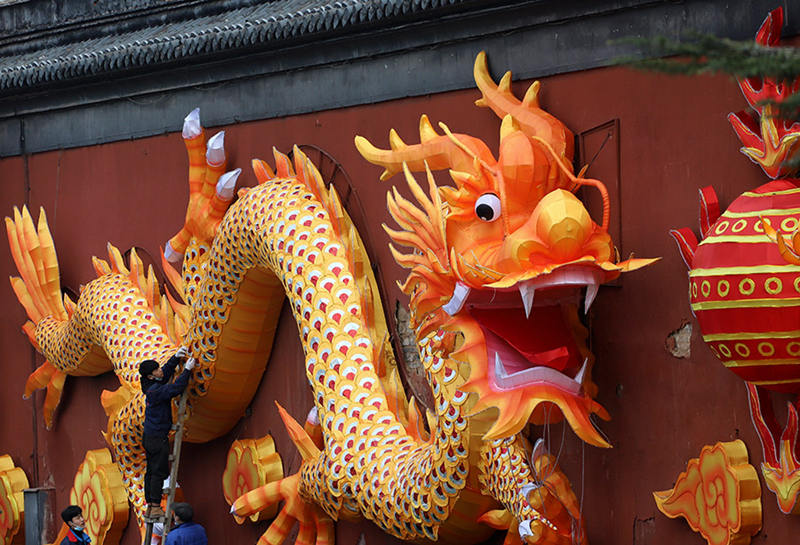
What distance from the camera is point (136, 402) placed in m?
9.62

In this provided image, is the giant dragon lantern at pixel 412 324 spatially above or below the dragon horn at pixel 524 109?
below

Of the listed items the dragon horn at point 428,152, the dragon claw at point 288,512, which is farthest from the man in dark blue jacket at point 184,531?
the dragon horn at point 428,152

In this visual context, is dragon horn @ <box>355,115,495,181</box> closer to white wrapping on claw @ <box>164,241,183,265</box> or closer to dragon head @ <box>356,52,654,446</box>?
dragon head @ <box>356,52,654,446</box>

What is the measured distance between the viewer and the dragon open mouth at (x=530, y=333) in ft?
22.7

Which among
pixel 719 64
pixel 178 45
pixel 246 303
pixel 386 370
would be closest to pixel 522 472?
pixel 386 370

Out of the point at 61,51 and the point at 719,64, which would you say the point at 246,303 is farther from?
the point at 719,64

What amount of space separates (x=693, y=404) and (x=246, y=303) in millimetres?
3162

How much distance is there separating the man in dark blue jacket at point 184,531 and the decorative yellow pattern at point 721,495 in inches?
115

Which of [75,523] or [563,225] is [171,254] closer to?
[75,523]

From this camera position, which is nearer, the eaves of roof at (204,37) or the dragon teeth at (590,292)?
the dragon teeth at (590,292)

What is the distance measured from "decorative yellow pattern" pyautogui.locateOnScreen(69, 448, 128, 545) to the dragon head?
351 cm

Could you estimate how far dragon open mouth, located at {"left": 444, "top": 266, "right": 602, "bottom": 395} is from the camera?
6.92 metres

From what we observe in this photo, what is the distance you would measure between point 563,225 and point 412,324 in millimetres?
1195

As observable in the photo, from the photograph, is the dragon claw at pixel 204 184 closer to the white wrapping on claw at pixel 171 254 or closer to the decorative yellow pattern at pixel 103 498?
the white wrapping on claw at pixel 171 254
